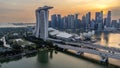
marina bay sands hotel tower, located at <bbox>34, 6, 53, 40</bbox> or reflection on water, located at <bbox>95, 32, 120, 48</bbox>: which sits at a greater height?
marina bay sands hotel tower, located at <bbox>34, 6, 53, 40</bbox>

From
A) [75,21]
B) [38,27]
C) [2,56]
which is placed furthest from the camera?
[75,21]

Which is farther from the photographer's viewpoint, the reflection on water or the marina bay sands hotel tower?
the marina bay sands hotel tower

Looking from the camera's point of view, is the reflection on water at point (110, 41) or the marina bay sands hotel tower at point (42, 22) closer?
the reflection on water at point (110, 41)

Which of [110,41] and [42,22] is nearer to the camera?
[110,41]

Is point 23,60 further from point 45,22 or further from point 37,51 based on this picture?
point 45,22

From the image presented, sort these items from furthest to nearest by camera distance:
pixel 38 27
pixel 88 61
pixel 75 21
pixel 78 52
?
pixel 75 21 → pixel 38 27 → pixel 78 52 → pixel 88 61

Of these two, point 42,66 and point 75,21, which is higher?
point 75,21

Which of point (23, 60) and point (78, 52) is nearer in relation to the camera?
point (23, 60)

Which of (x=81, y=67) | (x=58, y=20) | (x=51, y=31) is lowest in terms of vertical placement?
(x=81, y=67)

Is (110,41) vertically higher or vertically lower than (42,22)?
lower

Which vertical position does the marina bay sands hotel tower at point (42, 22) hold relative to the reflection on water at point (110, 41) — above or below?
above

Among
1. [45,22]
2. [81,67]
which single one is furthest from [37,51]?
[45,22]
